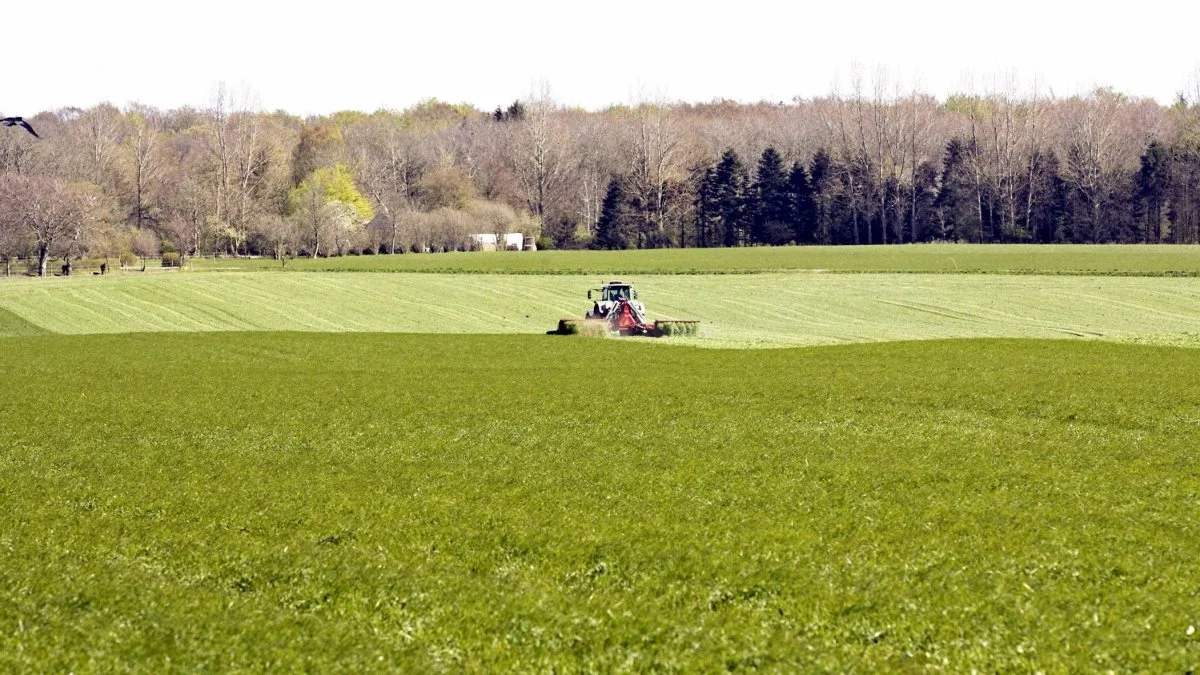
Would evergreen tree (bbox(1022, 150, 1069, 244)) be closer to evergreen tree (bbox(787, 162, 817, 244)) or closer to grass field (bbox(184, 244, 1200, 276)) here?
evergreen tree (bbox(787, 162, 817, 244))

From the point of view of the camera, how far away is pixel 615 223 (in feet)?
433

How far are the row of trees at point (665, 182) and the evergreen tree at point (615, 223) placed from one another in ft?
0.69

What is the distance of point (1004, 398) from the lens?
22.7m

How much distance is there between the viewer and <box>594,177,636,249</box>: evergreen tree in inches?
5187

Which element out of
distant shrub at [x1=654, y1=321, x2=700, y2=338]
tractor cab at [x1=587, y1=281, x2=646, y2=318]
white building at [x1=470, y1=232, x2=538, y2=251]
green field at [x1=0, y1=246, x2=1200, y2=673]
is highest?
white building at [x1=470, y1=232, x2=538, y2=251]

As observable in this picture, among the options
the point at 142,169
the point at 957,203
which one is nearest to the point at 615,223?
the point at 957,203

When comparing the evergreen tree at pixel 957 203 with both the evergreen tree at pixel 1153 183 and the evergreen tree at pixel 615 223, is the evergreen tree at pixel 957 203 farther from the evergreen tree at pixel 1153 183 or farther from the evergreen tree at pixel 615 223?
the evergreen tree at pixel 615 223

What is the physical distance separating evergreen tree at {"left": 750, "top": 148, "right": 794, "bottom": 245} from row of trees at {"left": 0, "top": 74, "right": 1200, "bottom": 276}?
190 millimetres

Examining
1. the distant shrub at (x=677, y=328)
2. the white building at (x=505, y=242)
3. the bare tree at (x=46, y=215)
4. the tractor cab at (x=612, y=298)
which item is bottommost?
the distant shrub at (x=677, y=328)

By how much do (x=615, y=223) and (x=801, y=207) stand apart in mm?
21952

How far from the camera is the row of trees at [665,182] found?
12462 cm

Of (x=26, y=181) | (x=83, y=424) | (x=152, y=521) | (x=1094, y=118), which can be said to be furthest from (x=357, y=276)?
(x=1094, y=118)

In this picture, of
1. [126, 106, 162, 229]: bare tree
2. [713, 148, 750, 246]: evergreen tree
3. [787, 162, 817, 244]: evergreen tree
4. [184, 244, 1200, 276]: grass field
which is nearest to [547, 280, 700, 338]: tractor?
[184, 244, 1200, 276]: grass field

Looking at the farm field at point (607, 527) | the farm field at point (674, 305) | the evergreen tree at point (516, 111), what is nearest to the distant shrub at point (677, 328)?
the farm field at point (674, 305)
